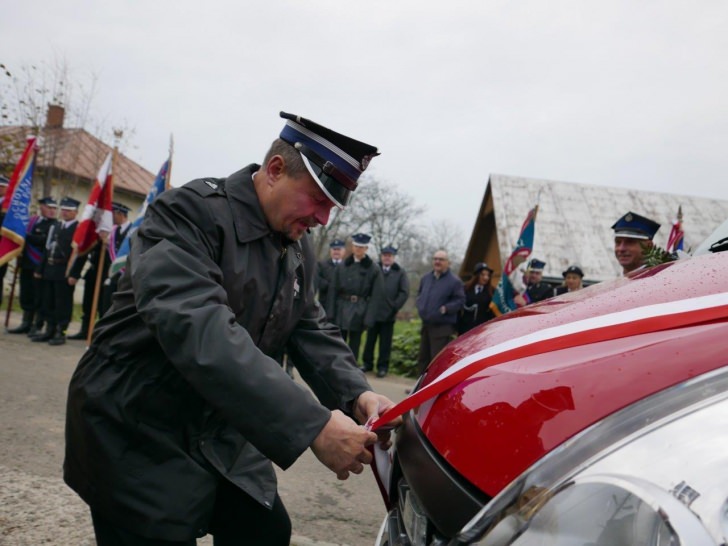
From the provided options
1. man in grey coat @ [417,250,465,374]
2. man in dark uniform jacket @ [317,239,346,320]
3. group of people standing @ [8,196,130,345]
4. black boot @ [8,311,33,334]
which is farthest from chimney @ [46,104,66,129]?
man in grey coat @ [417,250,465,374]

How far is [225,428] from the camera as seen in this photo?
6.01 feet

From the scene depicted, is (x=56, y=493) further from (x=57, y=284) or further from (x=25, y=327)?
(x=25, y=327)

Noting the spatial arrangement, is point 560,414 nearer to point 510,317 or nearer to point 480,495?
point 480,495

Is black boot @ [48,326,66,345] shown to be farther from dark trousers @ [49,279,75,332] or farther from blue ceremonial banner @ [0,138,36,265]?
blue ceremonial banner @ [0,138,36,265]

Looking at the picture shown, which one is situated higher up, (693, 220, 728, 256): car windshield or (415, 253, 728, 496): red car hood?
(693, 220, 728, 256): car windshield

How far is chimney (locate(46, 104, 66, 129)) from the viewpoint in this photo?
15548 mm

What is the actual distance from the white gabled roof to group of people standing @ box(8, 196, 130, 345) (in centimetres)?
906

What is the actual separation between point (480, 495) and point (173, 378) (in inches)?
36.7

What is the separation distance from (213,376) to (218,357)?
5cm

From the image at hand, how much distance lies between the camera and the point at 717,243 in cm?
214

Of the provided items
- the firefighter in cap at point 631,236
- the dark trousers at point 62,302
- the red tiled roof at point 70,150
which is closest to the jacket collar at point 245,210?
the firefighter in cap at point 631,236

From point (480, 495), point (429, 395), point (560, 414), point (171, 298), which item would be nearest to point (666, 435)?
point (560, 414)

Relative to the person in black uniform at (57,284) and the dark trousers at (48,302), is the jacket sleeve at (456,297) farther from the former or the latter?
the dark trousers at (48,302)

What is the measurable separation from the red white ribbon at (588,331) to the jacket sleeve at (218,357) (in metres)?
0.27
